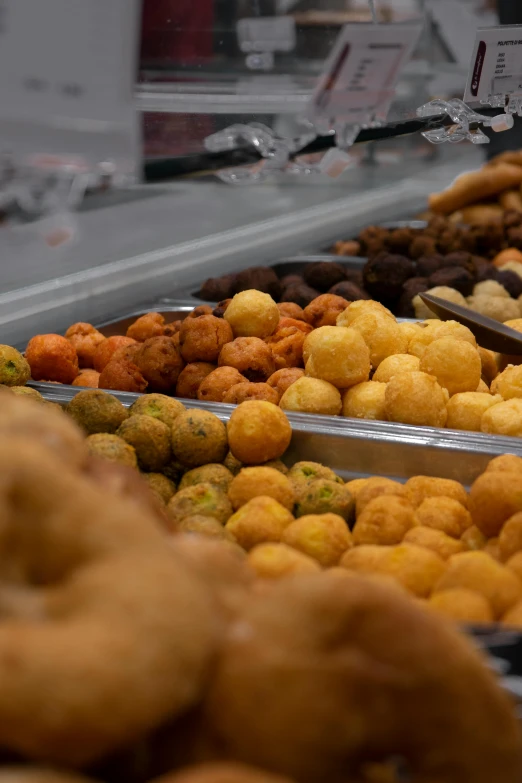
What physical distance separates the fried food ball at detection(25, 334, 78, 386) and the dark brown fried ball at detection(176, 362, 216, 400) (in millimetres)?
298

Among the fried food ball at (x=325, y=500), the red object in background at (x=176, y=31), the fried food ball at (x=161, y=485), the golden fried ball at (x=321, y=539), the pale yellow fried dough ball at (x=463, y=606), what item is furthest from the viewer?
the red object in background at (x=176, y=31)

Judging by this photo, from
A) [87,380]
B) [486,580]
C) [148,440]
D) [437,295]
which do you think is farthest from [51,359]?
[486,580]

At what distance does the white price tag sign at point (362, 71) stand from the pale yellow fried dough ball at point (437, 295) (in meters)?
0.94

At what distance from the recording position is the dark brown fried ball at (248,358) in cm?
228

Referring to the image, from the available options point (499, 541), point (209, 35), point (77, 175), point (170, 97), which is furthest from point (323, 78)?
point (209, 35)

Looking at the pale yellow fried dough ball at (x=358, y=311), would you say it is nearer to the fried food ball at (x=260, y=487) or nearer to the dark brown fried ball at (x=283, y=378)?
the dark brown fried ball at (x=283, y=378)

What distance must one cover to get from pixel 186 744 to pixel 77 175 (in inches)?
37.8

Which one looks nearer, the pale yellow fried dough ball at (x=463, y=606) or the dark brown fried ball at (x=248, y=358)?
the pale yellow fried dough ball at (x=463, y=606)

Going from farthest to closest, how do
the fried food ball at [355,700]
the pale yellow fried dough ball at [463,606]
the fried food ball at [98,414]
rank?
the fried food ball at [98,414] → the pale yellow fried dough ball at [463,606] → the fried food ball at [355,700]

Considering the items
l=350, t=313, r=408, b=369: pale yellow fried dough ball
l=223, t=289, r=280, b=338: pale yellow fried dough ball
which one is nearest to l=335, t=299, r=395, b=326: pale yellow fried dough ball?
l=350, t=313, r=408, b=369: pale yellow fried dough ball

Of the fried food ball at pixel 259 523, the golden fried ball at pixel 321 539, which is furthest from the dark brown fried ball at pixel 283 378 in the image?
the golden fried ball at pixel 321 539

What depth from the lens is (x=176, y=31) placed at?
10.8 feet

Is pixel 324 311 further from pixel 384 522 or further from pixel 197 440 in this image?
pixel 384 522

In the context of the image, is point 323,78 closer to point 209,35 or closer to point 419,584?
point 419,584
